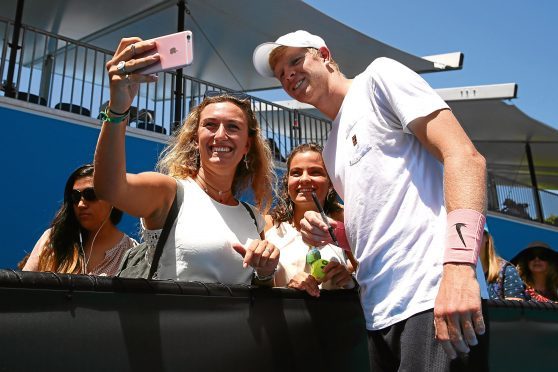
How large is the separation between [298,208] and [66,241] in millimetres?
1372

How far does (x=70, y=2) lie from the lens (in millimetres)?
9383

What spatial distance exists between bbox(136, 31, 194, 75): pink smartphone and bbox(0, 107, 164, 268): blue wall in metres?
5.53

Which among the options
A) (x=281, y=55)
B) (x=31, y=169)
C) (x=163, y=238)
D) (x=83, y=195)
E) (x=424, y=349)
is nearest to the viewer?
(x=424, y=349)

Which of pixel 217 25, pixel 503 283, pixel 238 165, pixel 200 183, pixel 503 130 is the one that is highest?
pixel 217 25

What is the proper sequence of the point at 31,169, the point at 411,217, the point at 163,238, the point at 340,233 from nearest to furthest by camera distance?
the point at 411,217, the point at 163,238, the point at 340,233, the point at 31,169

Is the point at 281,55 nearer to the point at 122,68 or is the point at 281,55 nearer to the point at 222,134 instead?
the point at 222,134

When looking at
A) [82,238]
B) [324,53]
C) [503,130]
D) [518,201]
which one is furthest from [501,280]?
[503,130]

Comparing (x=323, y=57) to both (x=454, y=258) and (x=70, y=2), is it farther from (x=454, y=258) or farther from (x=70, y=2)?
(x=70, y=2)

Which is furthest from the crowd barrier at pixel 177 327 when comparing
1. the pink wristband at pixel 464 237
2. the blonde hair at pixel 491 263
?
the blonde hair at pixel 491 263

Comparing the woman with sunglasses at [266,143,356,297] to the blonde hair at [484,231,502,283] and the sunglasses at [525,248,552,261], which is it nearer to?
the blonde hair at [484,231,502,283]

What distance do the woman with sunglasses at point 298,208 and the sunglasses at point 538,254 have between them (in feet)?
10.3

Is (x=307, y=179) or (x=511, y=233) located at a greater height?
(x=511, y=233)

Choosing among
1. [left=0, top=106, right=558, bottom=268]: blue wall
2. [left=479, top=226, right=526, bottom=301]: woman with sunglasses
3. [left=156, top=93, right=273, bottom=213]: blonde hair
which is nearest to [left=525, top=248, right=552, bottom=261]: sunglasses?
[left=479, top=226, right=526, bottom=301]: woman with sunglasses

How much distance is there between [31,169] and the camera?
21.2ft
